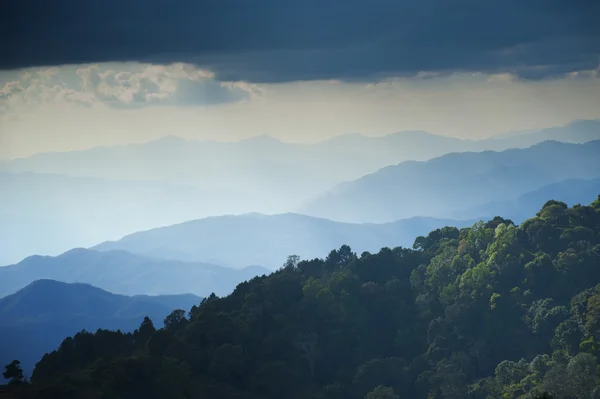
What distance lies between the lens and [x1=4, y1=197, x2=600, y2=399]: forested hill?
152 ft

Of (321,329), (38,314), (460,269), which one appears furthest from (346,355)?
(38,314)

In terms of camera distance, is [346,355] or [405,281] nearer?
[346,355]

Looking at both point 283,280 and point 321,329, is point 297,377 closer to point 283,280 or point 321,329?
point 321,329

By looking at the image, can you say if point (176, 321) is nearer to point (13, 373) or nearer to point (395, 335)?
point (13, 373)

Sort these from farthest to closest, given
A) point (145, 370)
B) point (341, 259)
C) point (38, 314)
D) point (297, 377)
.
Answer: point (38, 314) < point (341, 259) < point (297, 377) < point (145, 370)

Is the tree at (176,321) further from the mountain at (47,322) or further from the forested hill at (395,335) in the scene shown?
the mountain at (47,322)

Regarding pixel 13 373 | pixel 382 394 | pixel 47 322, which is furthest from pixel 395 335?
pixel 47 322

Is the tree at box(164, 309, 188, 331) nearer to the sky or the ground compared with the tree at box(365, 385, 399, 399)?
nearer to the sky

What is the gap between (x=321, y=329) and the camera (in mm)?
59000

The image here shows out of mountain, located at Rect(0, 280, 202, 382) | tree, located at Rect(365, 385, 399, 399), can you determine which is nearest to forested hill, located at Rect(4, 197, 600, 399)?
tree, located at Rect(365, 385, 399, 399)

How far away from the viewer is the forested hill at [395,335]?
152ft

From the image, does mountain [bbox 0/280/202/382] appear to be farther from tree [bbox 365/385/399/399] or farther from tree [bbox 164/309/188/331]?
tree [bbox 365/385/399/399]

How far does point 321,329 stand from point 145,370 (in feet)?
58.7

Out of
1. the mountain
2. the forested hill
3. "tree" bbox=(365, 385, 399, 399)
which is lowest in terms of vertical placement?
"tree" bbox=(365, 385, 399, 399)
